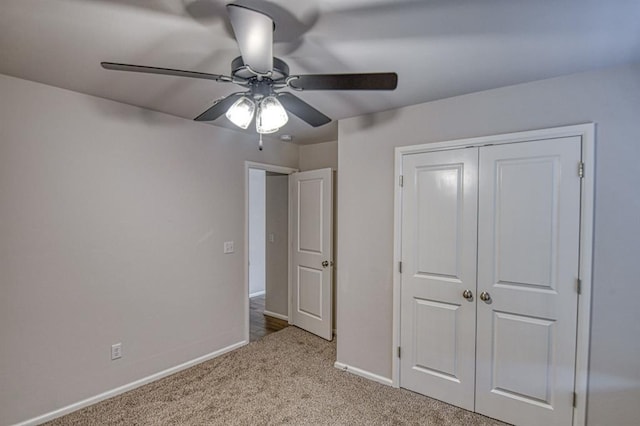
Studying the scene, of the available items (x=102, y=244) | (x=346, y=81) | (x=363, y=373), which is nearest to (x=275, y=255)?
(x=363, y=373)

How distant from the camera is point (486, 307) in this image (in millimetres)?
2340

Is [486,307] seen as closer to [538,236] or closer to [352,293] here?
[538,236]

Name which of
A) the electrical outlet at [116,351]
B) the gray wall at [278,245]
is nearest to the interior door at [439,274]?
the gray wall at [278,245]

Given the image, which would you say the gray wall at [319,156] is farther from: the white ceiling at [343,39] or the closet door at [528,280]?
the closet door at [528,280]

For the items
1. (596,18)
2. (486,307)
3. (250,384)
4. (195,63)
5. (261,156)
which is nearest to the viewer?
(596,18)

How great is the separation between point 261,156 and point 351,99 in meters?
1.62

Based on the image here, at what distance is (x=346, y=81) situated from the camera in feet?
4.66

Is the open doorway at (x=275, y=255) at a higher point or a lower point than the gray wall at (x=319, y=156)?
lower

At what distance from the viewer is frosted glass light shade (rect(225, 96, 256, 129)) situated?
5.12ft

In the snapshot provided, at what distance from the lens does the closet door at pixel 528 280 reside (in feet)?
6.74

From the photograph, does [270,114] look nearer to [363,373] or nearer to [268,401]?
[268,401]

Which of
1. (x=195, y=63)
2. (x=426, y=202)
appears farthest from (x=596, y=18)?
(x=195, y=63)

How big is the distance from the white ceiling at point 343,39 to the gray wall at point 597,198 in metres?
0.17

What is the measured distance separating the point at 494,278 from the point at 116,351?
3.03m
